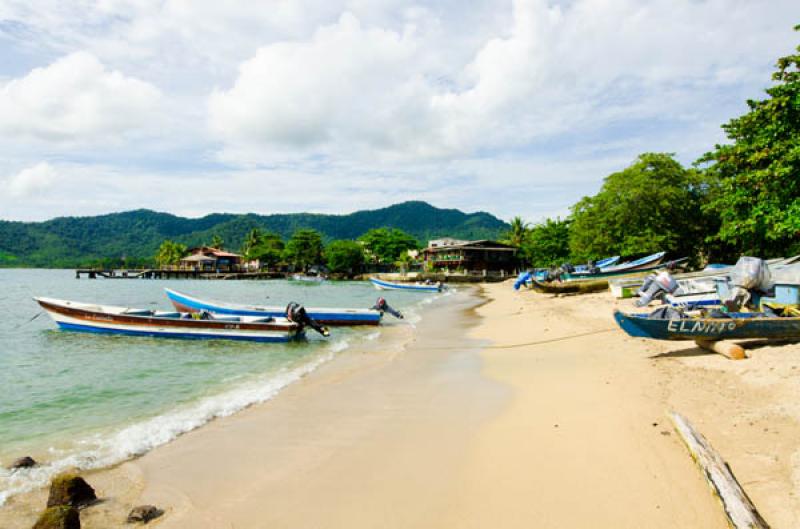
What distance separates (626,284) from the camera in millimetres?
23234

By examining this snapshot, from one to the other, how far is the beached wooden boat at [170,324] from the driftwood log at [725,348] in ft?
42.3

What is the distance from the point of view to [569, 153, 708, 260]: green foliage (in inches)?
1385

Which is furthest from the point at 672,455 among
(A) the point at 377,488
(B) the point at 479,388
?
(B) the point at 479,388

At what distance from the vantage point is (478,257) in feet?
255

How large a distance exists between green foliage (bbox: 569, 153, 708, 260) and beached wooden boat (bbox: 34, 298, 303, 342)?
29.6 metres

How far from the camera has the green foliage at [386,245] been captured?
322 ft

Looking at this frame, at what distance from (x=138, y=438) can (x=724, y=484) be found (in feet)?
25.1

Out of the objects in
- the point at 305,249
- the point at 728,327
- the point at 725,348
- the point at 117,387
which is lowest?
the point at 117,387

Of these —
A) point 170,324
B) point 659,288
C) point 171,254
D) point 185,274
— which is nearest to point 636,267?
point 659,288

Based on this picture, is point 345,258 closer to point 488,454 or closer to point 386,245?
point 386,245

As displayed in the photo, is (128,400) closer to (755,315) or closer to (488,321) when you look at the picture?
(755,315)

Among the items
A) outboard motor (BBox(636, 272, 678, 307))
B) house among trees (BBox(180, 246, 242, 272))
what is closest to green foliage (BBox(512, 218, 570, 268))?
outboard motor (BBox(636, 272, 678, 307))

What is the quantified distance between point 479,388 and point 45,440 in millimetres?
7536

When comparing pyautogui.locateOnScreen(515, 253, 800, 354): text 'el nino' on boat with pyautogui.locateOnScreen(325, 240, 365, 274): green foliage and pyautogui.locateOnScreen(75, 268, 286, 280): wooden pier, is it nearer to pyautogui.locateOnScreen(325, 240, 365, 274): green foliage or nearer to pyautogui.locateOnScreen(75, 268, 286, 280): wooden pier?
pyautogui.locateOnScreen(325, 240, 365, 274): green foliage
